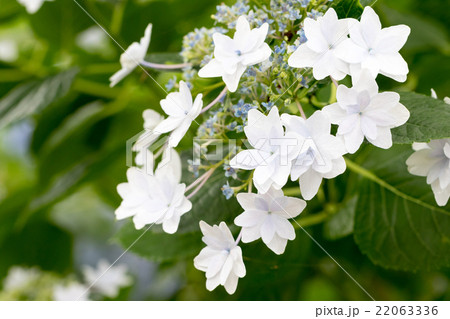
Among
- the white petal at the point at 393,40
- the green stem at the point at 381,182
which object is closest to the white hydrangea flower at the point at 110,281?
the green stem at the point at 381,182

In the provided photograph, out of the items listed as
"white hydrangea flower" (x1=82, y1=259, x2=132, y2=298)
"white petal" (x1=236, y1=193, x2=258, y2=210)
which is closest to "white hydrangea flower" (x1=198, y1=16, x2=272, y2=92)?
"white petal" (x1=236, y1=193, x2=258, y2=210)

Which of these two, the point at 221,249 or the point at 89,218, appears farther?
the point at 89,218

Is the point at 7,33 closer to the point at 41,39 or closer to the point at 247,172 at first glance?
the point at 41,39

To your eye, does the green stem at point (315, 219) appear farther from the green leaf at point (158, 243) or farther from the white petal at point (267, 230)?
the white petal at point (267, 230)

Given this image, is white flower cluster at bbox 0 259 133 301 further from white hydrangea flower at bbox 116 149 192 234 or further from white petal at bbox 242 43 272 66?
white petal at bbox 242 43 272 66
